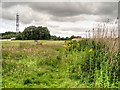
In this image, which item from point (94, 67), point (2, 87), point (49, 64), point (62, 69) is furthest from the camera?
point (49, 64)

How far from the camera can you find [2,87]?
7543 mm

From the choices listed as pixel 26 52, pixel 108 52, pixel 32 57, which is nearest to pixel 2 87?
pixel 108 52

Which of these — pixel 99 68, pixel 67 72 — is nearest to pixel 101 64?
pixel 99 68

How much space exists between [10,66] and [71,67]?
6.82 ft

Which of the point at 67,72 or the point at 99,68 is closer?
the point at 99,68

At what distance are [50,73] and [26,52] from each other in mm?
4487

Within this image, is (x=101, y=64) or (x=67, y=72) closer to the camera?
(x=101, y=64)

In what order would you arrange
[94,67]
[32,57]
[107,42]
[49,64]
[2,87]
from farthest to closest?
[32,57]
[49,64]
[107,42]
[94,67]
[2,87]

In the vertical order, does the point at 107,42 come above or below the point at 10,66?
above

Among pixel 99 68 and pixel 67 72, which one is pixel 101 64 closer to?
pixel 99 68

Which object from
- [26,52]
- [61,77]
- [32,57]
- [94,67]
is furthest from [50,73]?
[26,52]

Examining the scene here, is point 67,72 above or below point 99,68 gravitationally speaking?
below

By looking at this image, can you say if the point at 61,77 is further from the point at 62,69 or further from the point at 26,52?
the point at 26,52

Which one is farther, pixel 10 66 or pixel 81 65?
pixel 10 66
